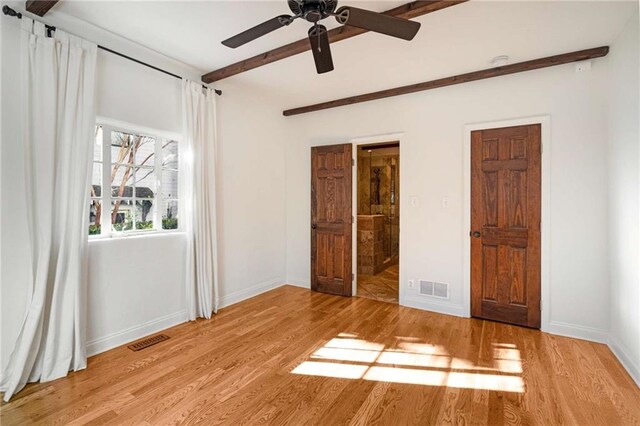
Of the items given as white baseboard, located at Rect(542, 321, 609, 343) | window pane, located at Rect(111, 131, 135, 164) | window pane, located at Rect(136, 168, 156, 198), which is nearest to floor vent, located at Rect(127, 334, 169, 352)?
window pane, located at Rect(136, 168, 156, 198)

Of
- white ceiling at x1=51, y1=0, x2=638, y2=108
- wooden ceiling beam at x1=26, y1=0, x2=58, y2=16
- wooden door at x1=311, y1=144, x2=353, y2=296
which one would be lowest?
wooden door at x1=311, y1=144, x2=353, y2=296

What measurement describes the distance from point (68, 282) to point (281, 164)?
3.20 meters

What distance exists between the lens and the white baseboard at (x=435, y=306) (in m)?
3.60

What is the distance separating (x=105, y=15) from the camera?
2406mm

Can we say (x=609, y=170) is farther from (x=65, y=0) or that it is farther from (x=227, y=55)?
(x=65, y=0)

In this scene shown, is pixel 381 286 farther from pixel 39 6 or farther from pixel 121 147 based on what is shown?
pixel 39 6

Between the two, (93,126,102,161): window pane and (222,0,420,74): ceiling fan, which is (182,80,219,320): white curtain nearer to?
(93,126,102,161): window pane

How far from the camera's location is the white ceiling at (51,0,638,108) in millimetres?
2283

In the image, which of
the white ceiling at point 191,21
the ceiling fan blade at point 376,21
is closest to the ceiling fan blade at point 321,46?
the ceiling fan blade at point 376,21

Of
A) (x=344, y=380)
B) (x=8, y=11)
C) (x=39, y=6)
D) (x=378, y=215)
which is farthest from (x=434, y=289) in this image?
(x=8, y=11)

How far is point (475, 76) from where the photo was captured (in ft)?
11.0

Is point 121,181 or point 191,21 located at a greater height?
point 191,21

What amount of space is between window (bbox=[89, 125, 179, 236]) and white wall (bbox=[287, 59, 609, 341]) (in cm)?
205

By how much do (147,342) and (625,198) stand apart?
444 cm
